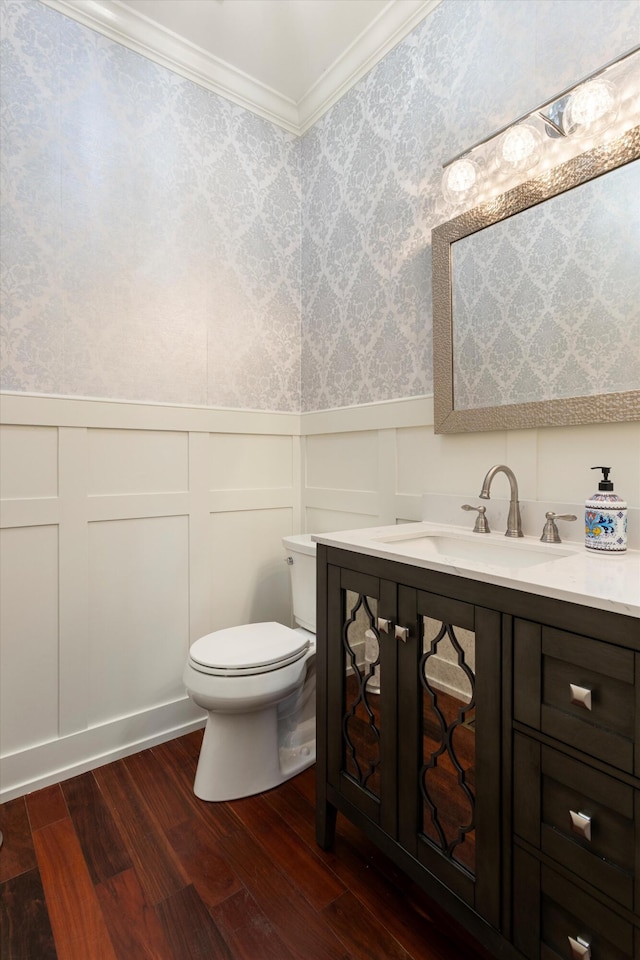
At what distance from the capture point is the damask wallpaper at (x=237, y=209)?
1522mm

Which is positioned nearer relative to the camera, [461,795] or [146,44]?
[461,795]

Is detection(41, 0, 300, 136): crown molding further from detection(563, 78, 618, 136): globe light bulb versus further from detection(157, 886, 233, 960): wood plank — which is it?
detection(157, 886, 233, 960): wood plank

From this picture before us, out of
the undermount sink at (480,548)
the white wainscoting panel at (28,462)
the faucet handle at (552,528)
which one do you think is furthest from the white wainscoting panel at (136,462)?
the faucet handle at (552,528)

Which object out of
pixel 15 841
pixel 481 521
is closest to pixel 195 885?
pixel 15 841

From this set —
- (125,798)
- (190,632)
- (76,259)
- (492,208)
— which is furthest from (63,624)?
(492,208)

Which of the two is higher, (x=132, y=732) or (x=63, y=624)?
(x=63, y=624)

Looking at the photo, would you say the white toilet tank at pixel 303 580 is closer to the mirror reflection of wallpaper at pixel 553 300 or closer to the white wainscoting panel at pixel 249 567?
the white wainscoting panel at pixel 249 567

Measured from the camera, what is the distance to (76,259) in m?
1.66

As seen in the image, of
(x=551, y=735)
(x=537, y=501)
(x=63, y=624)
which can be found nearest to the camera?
(x=551, y=735)

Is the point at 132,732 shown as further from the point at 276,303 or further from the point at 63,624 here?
the point at 276,303

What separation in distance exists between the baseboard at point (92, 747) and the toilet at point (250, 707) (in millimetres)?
331

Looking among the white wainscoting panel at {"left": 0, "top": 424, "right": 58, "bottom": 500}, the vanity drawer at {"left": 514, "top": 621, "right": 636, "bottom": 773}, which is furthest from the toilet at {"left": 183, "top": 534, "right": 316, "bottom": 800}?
the vanity drawer at {"left": 514, "top": 621, "right": 636, "bottom": 773}

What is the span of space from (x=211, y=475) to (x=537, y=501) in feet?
4.11

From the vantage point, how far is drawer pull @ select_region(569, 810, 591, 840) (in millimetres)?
741
